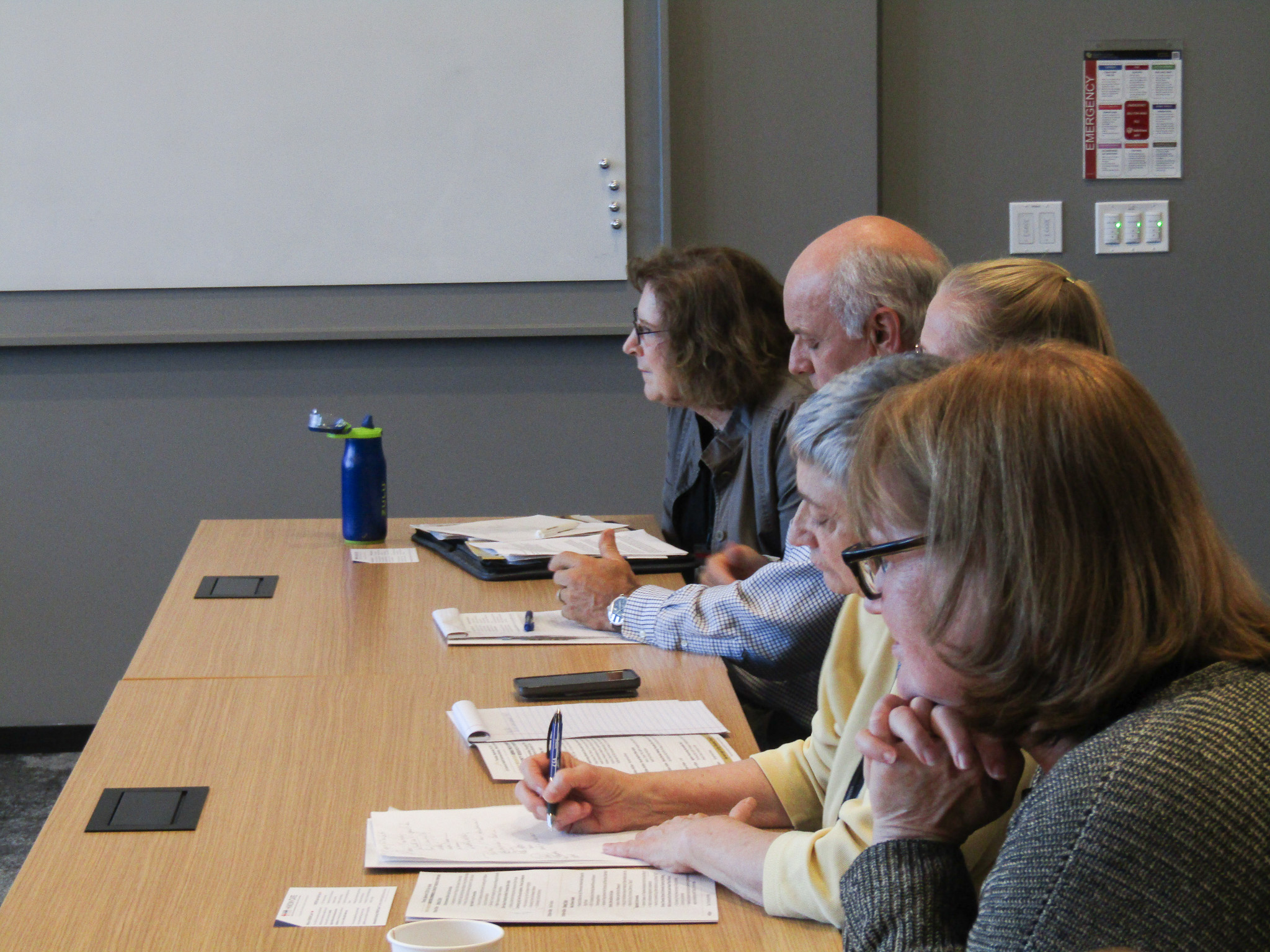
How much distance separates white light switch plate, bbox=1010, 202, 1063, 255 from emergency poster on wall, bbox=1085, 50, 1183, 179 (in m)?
0.14

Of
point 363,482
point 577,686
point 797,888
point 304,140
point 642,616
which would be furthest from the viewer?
point 304,140

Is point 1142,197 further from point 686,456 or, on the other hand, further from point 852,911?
point 852,911

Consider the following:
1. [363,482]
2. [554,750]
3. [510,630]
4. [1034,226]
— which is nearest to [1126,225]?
[1034,226]

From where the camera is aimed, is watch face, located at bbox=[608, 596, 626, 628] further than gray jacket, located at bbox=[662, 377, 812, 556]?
No

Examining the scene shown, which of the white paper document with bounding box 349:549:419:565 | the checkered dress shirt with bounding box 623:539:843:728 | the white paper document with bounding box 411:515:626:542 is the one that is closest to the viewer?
the checkered dress shirt with bounding box 623:539:843:728

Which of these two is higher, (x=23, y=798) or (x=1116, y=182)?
(x=1116, y=182)

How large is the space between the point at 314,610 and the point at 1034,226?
7.74 ft

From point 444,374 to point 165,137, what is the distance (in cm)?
94

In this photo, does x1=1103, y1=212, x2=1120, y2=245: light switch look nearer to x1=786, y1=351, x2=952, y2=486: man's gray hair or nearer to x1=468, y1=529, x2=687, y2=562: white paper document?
x1=468, y1=529, x2=687, y2=562: white paper document

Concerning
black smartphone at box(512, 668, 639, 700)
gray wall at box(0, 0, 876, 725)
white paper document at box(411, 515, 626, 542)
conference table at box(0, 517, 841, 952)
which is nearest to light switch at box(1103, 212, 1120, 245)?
gray wall at box(0, 0, 876, 725)

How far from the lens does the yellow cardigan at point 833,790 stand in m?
1.06

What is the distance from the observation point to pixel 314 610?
2.08m

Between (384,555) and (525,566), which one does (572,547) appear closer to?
(525,566)

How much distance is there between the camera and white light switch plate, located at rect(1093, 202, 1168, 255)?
3.51 m
